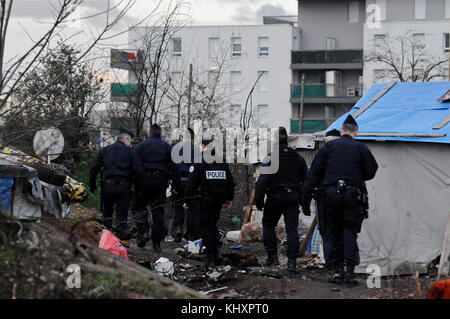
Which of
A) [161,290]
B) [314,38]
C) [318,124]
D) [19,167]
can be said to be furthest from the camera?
[314,38]

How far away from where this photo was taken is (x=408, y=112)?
43.5ft

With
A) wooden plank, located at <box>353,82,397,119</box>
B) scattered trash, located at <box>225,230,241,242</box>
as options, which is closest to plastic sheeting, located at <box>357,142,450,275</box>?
wooden plank, located at <box>353,82,397,119</box>

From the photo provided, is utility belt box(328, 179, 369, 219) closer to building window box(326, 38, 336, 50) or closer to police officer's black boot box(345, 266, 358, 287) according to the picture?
police officer's black boot box(345, 266, 358, 287)

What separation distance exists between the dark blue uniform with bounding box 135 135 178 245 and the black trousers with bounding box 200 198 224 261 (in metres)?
1.64

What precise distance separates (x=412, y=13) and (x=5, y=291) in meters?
57.7

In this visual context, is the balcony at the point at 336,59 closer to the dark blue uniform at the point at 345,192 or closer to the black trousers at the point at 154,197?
the black trousers at the point at 154,197

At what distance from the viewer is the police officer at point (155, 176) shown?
1366 cm

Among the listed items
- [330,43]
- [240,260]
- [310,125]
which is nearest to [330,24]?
[330,43]

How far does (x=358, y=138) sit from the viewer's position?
12.8 metres

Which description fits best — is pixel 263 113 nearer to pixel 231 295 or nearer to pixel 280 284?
pixel 280 284

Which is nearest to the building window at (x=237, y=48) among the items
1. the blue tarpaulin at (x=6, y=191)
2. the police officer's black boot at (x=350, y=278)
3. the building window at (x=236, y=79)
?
the building window at (x=236, y=79)

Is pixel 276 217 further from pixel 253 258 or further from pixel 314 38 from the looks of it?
pixel 314 38

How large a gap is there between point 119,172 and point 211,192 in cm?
202

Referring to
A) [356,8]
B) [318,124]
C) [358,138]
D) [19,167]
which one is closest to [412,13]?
[356,8]
